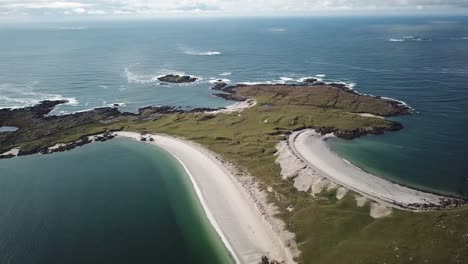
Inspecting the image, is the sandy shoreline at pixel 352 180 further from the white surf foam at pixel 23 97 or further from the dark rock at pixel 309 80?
the white surf foam at pixel 23 97

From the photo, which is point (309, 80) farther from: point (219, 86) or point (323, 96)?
point (219, 86)

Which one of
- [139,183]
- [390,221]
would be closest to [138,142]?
[139,183]

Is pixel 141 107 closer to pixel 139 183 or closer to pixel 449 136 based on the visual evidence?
pixel 139 183

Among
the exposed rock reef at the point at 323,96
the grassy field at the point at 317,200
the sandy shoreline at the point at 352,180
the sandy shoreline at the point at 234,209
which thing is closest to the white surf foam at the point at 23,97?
the grassy field at the point at 317,200

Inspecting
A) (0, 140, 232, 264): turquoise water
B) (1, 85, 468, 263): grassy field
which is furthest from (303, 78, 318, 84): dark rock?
(0, 140, 232, 264): turquoise water

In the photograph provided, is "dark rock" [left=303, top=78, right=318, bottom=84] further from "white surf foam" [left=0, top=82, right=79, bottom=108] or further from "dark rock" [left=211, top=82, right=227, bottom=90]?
"white surf foam" [left=0, top=82, right=79, bottom=108]
